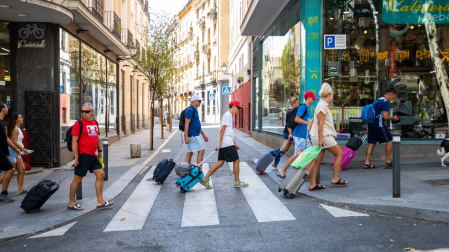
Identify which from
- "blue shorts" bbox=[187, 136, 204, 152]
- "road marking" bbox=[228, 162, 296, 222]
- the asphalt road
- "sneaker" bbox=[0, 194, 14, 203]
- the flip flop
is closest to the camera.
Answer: the asphalt road

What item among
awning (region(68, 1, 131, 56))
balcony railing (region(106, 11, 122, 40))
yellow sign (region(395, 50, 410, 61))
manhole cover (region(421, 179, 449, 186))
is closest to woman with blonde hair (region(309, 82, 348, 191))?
manhole cover (region(421, 179, 449, 186))

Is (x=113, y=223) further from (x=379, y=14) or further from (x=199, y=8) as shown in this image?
(x=199, y=8)

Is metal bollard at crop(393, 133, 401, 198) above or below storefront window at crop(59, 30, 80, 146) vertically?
below

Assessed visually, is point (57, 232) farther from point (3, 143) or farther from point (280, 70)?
point (280, 70)

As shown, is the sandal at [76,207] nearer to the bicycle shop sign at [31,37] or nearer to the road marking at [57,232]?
the road marking at [57,232]

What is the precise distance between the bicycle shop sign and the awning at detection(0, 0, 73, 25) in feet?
0.79

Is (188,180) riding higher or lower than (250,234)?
higher

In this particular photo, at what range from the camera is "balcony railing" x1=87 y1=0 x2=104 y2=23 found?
48.1ft

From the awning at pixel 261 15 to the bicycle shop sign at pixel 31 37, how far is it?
669cm

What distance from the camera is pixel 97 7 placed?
1595 centimetres

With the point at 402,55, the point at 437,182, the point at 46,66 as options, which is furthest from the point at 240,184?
the point at 46,66

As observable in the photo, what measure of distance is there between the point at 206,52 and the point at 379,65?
1470 inches

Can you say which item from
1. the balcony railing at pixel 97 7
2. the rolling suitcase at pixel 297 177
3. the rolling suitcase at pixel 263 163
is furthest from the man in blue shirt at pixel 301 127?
the balcony railing at pixel 97 7

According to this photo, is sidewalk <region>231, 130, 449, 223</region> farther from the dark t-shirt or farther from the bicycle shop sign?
the bicycle shop sign
